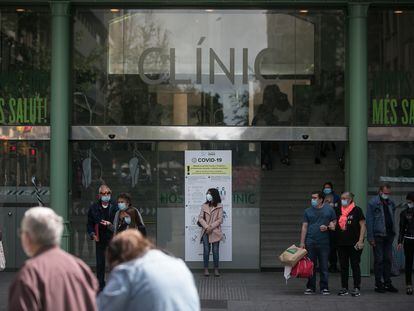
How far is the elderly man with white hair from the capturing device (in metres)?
4.56

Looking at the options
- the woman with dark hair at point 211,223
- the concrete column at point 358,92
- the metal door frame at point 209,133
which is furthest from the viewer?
the metal door frame at point 209,133

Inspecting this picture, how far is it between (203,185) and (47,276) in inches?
410

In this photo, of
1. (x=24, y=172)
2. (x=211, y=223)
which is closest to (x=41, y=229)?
(x=211, y=223)

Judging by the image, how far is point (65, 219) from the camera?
575 inches

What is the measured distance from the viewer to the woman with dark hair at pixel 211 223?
14.3 m

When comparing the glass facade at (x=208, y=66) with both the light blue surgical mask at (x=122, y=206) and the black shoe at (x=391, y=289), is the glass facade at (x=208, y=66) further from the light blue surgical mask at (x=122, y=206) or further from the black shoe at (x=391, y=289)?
the black shoe at (x=391, y=289)

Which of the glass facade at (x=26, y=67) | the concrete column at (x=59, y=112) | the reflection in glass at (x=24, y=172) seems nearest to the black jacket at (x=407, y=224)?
the concrete column at (x=59, y=112)

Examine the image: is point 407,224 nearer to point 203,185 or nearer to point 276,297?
point 276,297

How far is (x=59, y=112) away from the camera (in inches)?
574

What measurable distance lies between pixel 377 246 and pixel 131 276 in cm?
854

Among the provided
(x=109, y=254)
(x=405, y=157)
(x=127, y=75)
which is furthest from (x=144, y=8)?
(x=109, y=254)

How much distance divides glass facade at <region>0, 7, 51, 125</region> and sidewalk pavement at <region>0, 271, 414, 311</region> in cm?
327

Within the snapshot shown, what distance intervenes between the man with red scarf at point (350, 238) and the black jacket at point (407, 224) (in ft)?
2.04

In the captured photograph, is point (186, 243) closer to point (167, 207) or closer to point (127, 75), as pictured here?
point (167, 207)
